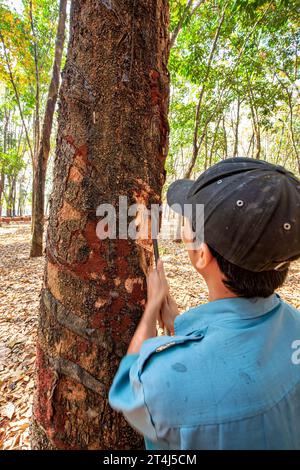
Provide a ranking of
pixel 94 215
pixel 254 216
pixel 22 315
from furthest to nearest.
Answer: pixel 22 315 < pixel 94 215 < pixel 254 216

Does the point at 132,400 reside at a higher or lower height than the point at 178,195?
lower

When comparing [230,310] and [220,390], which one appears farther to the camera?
[230,310]

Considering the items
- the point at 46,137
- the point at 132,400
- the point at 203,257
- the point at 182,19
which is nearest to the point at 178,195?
the point at 203,257

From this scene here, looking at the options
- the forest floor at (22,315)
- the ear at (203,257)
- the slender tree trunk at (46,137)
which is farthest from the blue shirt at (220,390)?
the slender tree trunk at (46,137)

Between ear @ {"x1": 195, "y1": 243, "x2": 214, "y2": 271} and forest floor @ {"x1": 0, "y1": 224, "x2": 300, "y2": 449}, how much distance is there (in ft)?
6.19

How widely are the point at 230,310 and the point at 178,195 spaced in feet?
1.65

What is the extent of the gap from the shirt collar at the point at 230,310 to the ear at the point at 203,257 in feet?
0.42

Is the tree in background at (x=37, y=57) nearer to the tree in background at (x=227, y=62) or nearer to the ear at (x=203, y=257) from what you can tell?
the tree in background at (x=227, y=62)

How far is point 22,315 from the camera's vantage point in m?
3.89

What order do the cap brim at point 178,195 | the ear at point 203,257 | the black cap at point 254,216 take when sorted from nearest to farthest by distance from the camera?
the black cap at point 254,216
the ear at point 203,257
the cap brim at point 178,195

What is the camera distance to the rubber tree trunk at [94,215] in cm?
98

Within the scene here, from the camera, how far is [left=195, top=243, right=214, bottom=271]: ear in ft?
2.89

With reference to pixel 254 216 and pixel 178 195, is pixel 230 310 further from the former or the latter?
pixel 178 195
